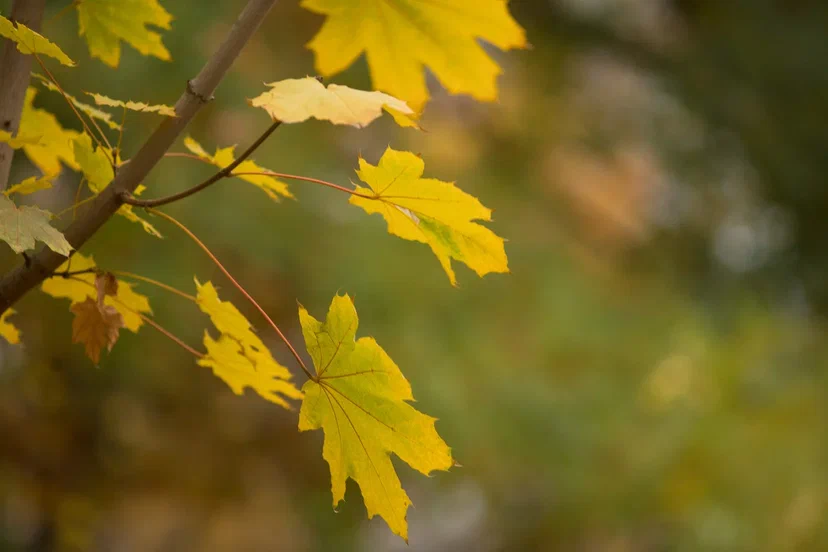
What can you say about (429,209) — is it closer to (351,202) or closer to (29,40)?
(351,202)

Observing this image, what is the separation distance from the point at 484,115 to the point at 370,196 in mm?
1679

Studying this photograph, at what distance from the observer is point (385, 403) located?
363 millimetres

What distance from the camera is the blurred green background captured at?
1.29 m

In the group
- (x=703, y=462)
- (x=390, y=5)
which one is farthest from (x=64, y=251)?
(x=703, y=462)

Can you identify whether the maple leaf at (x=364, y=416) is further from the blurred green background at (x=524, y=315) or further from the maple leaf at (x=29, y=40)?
the blurred green background at (x=524, y=315)

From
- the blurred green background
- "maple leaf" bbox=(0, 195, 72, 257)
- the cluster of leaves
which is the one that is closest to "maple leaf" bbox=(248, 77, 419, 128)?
the cluster of leaves

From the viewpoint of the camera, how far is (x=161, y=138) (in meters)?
0.34

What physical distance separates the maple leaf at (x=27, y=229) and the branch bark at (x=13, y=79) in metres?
0.06

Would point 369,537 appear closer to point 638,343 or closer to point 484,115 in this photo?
point 638,343

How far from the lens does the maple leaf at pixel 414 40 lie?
1.57ft

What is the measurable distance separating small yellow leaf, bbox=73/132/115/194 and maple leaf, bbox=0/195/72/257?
6 cm

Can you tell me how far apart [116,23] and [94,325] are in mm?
178

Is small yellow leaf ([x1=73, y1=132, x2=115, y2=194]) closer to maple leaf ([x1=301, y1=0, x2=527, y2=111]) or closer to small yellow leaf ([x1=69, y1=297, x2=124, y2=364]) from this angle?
small yellow leaf ([x1=69, y1=297, x2=124, y2=364])

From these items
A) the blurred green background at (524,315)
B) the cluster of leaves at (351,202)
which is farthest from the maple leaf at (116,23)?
the blurred green background at (524,315)
